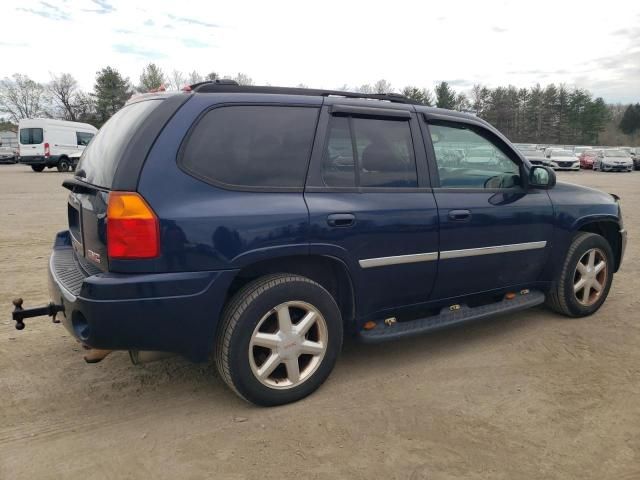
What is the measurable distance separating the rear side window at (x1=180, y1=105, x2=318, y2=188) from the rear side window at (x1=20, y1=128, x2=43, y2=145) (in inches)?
1013

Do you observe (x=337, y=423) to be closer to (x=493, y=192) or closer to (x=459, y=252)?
(x=459, y=252)

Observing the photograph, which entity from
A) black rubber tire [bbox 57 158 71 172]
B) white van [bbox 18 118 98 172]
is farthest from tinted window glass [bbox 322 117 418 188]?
black rubber tire [bbox 57 158 71 172]

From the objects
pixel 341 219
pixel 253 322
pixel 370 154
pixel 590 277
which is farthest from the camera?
pixel 590 277

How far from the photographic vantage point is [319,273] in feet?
10.3

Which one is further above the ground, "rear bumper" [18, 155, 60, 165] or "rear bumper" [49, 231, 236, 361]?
"rear bumper" [18, 155, 60, 165]

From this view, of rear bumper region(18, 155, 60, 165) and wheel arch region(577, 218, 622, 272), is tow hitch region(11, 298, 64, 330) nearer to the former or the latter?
wheel arch region(577, 218, 622, 272)

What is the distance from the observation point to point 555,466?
7.89ft

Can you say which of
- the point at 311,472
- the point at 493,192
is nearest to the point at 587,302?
the point at 493,192

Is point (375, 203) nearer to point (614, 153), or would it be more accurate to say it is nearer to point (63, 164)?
point (63, 164)

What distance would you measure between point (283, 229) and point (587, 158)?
1471 inches

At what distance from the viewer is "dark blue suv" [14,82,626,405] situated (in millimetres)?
2531

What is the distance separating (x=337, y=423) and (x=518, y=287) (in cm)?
202

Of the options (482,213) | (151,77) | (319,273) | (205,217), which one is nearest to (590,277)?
(482,213)

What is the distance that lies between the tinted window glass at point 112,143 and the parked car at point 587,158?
36.8m
